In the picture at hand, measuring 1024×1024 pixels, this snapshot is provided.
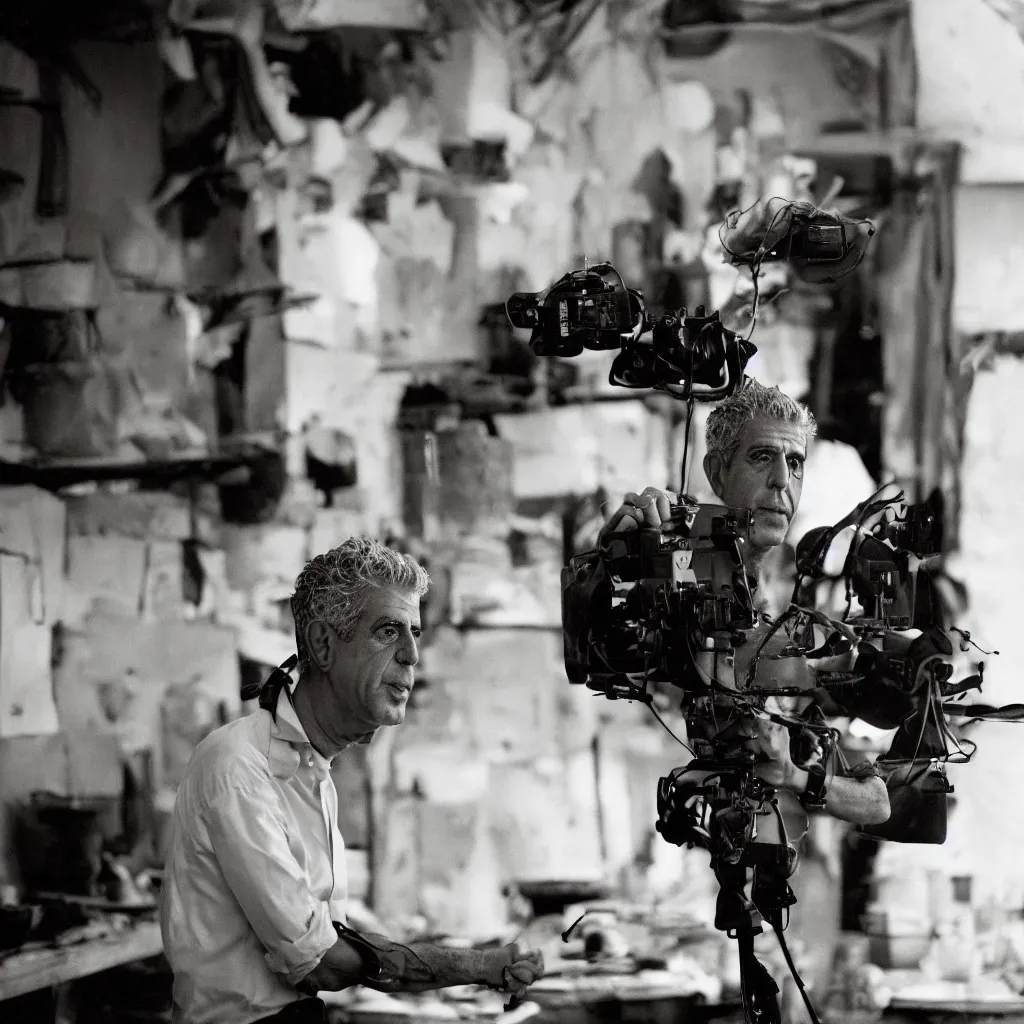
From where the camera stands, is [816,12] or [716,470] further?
[816,12]

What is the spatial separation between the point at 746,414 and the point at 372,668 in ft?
2.46

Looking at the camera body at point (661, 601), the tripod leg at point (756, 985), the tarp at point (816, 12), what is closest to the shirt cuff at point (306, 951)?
the camera body at point (661, 601)

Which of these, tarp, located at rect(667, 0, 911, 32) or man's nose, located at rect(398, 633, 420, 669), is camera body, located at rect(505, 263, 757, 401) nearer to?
man's nose, located at rect(398, 633, 420, 669)

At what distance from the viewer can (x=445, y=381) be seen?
15.0ft

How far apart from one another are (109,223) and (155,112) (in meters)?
0.35

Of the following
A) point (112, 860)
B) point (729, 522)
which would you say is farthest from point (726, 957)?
point (729, 522)

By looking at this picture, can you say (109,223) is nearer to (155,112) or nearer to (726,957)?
(155,112)

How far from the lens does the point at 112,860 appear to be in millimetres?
4559

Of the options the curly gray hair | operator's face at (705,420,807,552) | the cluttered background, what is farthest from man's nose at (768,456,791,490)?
the cluttered background

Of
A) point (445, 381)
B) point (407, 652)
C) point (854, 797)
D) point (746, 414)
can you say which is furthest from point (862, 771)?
point (445, 381)

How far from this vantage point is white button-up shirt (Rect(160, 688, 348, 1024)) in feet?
7.80

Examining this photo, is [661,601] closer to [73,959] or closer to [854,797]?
[854,797]

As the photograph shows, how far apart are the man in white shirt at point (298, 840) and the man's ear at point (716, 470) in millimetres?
543

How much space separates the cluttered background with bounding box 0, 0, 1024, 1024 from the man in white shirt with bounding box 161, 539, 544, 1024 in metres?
1.95
